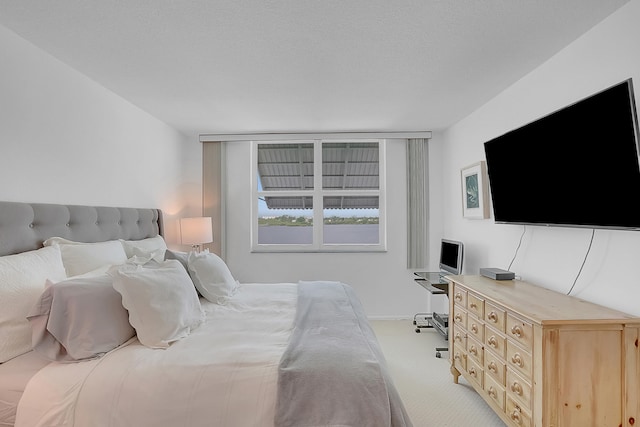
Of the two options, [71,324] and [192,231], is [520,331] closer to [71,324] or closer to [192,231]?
[71,324]

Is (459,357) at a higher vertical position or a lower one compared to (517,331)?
lower

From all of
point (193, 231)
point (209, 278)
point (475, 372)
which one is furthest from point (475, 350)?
point (193, 231)

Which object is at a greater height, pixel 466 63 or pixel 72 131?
pixel 466 63

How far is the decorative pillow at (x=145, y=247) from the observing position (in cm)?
259

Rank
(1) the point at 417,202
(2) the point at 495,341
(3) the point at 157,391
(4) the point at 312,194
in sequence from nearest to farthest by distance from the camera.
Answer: (3) the point at 157,391
(2) the point at 495,341
(1) the point at 417,202
(4) the point at 312,194

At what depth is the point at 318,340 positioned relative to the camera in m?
1.71

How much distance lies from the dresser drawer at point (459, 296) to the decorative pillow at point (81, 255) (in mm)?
2531

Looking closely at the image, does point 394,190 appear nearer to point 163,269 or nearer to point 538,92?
point 538,92

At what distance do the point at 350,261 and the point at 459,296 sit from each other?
186 centimetres

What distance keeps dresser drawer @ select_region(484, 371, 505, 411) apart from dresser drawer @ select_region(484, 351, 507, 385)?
0.10 ft

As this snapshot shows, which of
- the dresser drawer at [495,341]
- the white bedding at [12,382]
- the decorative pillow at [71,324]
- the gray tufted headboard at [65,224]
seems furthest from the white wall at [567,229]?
the gray tufted headboard at [65,224]

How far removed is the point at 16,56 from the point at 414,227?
392cm

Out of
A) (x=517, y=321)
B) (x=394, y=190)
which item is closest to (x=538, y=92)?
(x=517, y=321)

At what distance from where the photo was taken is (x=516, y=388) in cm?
183
